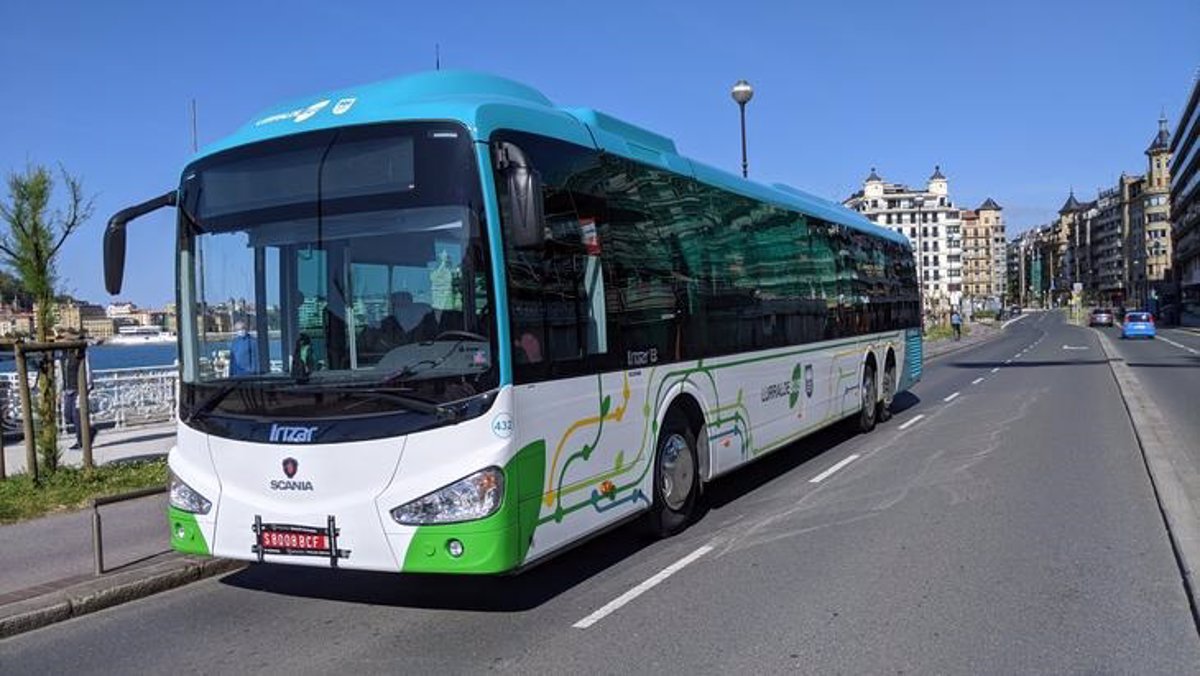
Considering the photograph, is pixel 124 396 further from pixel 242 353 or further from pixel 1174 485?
pixel 1174 485

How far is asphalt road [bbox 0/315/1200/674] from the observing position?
4.96m

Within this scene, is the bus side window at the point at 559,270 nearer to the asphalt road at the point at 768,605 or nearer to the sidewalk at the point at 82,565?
the asphalt road at the point at 768,605

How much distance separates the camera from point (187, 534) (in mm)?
5941

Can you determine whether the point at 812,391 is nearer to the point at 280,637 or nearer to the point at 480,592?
the point at 480,592

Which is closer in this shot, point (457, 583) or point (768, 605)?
point (768, 605)

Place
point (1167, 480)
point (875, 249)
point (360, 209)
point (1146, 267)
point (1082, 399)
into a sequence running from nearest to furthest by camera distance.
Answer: point (360, 209) → point (1167, 480) → point (875, 249) → point (1082, 399) → point (1146, 267)

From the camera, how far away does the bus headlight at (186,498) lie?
19.2ft

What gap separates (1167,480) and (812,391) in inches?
145

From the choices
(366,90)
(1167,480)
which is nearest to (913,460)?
(1167,480)

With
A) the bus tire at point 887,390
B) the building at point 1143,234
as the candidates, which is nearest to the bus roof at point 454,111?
the bus tire at point 887,390

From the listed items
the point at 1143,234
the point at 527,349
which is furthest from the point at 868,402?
the point at 1143,234

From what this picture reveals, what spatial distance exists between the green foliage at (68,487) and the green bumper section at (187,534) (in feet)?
11.7

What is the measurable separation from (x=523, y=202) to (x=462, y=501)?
1.66 meters

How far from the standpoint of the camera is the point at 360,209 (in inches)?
219
